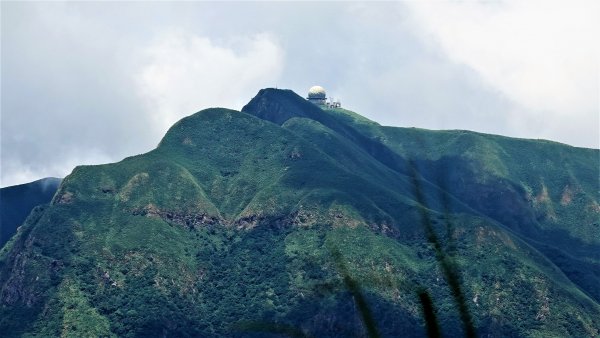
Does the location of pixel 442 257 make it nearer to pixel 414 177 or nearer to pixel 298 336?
pixel 414 177

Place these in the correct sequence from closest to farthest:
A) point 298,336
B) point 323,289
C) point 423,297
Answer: point 423,297, point 298,336, point 323,289

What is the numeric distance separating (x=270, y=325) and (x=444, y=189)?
17.4 feet

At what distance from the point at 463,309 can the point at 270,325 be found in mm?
2663

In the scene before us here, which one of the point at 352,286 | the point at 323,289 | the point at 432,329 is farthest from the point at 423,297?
the point at 323,289

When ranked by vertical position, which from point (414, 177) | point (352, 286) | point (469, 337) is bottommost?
point (469, 337)

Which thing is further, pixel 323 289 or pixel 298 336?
pixel 323 289

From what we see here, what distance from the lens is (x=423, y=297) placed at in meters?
13.0

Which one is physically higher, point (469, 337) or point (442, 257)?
point (442, 257)

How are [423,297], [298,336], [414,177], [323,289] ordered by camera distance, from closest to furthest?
[423,297]
[298,336]
[414,177]
[323,289]

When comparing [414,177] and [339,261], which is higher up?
[414,177]

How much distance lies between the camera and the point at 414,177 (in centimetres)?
1530

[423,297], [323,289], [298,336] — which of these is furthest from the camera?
[323,289]

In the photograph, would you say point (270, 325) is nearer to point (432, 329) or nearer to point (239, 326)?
point (239, 326)

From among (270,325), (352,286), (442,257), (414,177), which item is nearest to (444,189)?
(442,257)
